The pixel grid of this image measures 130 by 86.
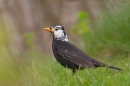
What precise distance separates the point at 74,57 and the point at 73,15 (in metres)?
11.4

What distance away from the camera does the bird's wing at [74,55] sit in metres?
6.29

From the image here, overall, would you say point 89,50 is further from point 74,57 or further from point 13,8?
point 13,8

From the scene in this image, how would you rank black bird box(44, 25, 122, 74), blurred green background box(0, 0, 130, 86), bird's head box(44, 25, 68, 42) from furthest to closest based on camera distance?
bird's head box(44, 25, 68, 42), black bird box(44, 25, 122, 74), blurred green background box(0, 0, 130, 86)

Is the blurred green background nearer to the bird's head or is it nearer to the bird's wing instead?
the bird's wing

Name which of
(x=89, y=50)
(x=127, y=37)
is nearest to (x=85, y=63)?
(x=127, y=37)

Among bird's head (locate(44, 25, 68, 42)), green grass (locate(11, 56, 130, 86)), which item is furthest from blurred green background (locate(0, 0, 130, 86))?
bird's head (locate(44, 25, 68, 42))

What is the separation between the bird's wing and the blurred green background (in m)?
0.24

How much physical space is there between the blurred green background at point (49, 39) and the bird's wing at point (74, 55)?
244mm

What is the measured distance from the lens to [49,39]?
17062mm

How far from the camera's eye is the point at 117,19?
8.66 meters

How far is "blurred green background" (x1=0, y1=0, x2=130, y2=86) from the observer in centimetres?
501

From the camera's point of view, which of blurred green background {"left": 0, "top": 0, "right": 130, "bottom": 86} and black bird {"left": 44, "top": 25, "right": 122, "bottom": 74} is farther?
black bird {"left": 44, "top": 25, "right": 122, "bottom": 74}

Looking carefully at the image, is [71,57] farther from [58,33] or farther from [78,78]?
[78,78]

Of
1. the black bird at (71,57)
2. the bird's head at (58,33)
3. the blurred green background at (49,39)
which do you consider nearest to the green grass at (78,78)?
the blurred green background at (49,39)
